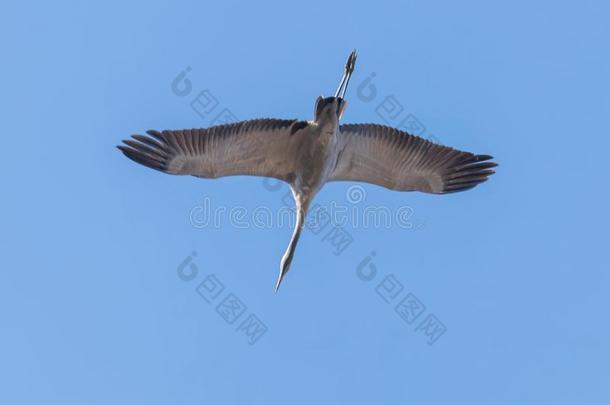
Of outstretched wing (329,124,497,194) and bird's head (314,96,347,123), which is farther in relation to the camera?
outstretched wing (329,124,497,194)

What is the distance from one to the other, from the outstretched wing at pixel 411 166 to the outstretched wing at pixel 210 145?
138 centimetres

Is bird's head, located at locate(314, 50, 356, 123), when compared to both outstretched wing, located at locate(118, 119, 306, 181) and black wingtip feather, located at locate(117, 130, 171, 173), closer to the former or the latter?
outstretched wing, located at locate(118, 119, 306, 181)

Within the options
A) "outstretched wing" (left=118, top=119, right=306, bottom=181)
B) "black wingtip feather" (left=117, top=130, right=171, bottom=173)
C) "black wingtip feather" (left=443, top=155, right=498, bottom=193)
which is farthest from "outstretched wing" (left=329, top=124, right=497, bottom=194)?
"black wingtip feather" (left=117, top=130, right=171, bottom=173)

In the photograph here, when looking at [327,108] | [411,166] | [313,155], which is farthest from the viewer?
[411,166]

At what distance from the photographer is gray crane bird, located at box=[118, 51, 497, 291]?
21.2 m

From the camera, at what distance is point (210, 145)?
21.2 metres

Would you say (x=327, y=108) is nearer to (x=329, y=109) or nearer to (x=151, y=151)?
(x=329, y=109)

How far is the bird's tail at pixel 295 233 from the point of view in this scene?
71.2ft

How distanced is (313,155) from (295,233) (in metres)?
1.59

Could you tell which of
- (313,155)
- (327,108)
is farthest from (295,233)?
(327,108)

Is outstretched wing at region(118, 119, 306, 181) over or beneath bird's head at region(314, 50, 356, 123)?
beneath

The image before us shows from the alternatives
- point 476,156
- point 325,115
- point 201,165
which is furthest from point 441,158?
point 201,165

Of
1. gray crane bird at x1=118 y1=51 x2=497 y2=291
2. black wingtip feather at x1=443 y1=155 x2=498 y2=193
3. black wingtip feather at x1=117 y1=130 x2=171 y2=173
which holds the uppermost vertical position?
black wingtip feather at x1=443 y1=155 x2=498 y2=193

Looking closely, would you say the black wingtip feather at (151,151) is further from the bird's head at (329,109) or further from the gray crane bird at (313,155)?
the bird's head at (329,109)
